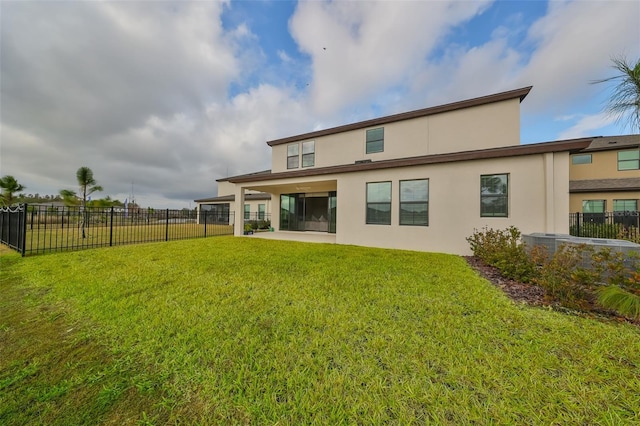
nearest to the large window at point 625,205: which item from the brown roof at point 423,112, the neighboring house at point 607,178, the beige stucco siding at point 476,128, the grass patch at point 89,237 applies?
→ the neighboring house at point 607,178

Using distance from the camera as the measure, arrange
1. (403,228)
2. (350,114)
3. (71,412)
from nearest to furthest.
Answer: (71,412) < (403,228) < (350,114)

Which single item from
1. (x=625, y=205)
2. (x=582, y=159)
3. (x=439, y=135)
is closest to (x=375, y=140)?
(x=439, y=135)

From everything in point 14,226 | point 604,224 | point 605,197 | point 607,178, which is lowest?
point 14,226

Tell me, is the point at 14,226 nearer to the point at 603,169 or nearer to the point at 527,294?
the point at 527,294

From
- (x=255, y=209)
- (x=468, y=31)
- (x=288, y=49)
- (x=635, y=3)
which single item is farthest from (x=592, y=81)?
(x=255, y=209)

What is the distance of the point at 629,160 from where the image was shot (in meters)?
15.1

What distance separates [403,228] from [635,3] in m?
8.36

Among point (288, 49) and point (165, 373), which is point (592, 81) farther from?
point (288, 49)

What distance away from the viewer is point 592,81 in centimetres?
535

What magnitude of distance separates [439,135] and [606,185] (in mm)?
13101

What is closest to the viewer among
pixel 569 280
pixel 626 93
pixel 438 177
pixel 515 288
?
pixel 569 280

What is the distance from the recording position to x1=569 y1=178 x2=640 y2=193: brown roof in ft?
45.0

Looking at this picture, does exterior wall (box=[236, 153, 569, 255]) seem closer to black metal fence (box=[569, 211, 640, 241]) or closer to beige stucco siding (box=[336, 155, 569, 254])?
beige stucco siding (box=[336, 155, 569, 254])

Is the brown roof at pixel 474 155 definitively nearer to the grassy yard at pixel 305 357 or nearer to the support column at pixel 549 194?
the support column at pixel 549 194
